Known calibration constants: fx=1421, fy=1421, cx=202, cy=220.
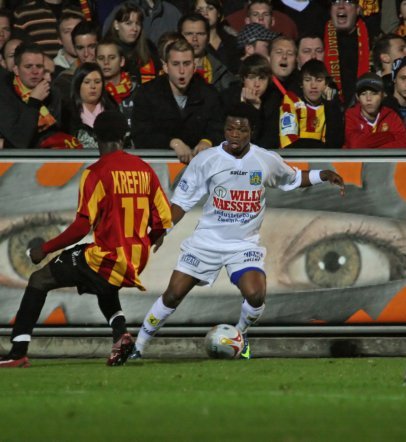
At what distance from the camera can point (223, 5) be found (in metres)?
16.7

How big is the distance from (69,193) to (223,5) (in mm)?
4666

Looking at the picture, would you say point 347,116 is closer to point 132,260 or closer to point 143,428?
point 132,260

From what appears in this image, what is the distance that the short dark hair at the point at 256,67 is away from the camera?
533 inches

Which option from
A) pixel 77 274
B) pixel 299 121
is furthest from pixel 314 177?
pixel 77 274

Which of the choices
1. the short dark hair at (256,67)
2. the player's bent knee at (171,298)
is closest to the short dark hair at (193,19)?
the short dark hair at (256,67)

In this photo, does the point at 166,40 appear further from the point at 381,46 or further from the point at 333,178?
the point at 333,178

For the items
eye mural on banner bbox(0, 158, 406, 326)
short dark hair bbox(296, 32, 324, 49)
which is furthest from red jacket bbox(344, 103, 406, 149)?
short dark hair bbox(296, 32, 324, 49)

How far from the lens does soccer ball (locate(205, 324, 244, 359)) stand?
11930mm

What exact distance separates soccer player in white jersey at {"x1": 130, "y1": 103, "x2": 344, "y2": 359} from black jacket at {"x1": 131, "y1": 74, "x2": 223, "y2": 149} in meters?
1.12

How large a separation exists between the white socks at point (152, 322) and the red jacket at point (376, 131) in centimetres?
269

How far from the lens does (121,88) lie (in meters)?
14.1

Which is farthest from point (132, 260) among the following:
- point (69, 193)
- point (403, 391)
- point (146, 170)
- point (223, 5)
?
point (223, 5)

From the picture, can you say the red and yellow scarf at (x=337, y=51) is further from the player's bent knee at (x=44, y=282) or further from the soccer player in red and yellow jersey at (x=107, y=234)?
the player's bent knee at (x=44, y=282)

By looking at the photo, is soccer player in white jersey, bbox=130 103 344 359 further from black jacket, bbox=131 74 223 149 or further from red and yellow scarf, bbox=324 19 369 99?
red and yellow scarf, bbox=324 19 369 99
